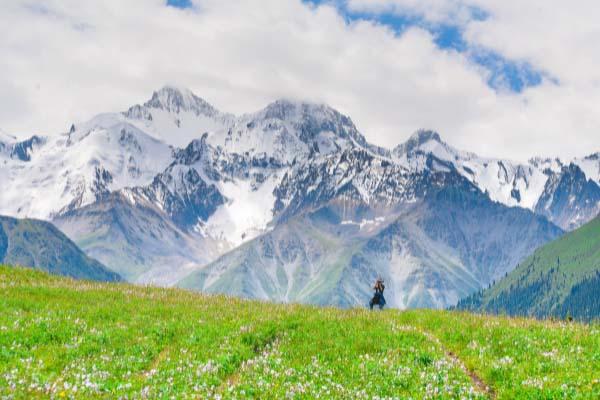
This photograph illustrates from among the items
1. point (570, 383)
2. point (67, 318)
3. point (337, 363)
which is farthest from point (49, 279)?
point (570, 383)

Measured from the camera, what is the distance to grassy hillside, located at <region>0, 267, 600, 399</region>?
722 inches

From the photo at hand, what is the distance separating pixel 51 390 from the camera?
55.3 feet

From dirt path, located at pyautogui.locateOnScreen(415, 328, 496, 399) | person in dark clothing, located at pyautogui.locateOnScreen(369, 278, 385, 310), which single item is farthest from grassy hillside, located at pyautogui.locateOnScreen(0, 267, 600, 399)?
person in dark clothing, located at pyautogui.locateOnScreen(369, 278, 385, 310)

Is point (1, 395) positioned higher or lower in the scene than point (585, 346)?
lower

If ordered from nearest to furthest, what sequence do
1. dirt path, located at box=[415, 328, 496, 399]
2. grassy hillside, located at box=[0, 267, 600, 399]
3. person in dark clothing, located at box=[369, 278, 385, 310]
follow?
grassy hillside, located at box=[0, 267, 600, 399], dirt path, located at box=[415, 328, 496, 399], person in dark clothing, located at box=[369, 278, 385, 310]

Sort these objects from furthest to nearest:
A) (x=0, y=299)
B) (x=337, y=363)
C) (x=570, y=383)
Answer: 1. (x=0, y=299)
2. (x=337, y=363)
3. (x=570, y=383)

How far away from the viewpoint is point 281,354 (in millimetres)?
22438

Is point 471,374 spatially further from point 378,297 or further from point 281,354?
point 378,297

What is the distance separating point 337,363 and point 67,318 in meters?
11.3

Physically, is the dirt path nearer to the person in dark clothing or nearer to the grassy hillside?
the grassy hillside

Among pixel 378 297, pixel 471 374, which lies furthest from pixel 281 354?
pixel 378 297

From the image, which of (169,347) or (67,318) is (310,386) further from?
(67,318)

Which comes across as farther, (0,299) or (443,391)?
(0,299)

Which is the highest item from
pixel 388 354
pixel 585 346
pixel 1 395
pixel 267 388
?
pixel 585 346
